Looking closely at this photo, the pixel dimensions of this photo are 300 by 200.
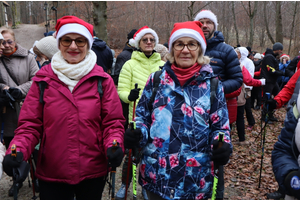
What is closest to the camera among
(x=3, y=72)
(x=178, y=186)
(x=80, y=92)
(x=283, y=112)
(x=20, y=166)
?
(x=20, y=166)

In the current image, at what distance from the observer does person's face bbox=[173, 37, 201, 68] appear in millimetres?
2223

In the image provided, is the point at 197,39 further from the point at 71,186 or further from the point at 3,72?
the point at 3,72

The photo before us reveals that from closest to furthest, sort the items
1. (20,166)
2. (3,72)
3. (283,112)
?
1. (20,166)
2. (3,72)
3. (283,112)

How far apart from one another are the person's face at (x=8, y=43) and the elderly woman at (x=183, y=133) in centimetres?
263

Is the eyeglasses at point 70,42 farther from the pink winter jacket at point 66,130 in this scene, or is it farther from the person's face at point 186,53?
the person's face at point 186,53

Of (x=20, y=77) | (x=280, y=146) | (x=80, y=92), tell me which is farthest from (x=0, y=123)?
(x=280, y=146)

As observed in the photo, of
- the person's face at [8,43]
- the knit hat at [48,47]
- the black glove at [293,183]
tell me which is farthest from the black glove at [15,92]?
the black glove at [293,183]

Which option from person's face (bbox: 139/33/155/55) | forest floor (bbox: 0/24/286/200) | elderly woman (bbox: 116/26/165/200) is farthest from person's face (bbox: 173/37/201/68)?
forest floor (bbox: 0/24/286/200)

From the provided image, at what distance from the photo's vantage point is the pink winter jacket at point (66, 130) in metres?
2.12

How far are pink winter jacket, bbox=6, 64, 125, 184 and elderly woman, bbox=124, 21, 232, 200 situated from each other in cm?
32

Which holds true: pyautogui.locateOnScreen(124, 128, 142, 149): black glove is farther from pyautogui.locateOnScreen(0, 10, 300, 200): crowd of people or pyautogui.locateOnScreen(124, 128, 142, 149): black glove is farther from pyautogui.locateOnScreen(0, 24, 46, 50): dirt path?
pyautogui.locateOnScreen(0, 24, 46, 50): dirt path

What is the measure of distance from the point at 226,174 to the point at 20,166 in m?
4.40

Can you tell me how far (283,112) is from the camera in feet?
35.0

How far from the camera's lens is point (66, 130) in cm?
212
